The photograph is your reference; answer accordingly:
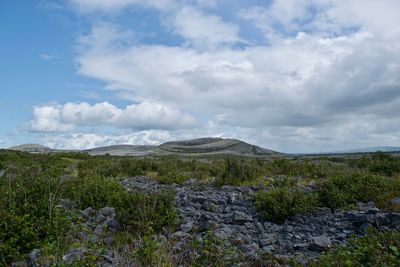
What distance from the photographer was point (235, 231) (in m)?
7.78

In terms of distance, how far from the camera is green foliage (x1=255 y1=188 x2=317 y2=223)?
9219mm

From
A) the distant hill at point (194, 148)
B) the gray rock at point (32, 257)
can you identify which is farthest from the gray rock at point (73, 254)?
the distant hill at point (194, 148)

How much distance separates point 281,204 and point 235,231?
201cm

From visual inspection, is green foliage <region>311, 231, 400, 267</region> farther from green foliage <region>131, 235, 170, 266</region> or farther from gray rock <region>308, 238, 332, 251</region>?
green foliage <region>131, 235, 170, 266</region>

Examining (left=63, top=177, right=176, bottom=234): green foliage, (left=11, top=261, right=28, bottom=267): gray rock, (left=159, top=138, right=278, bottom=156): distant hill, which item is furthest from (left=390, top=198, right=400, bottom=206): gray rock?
(left=159, top=138, right=278, bottom=156): distant hill

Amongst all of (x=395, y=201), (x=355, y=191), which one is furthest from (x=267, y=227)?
(x=395, y=201)

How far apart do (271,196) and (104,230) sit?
4.16m

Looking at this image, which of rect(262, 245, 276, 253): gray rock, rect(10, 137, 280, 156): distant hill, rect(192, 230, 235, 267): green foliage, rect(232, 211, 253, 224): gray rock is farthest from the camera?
rect(10, 137, 280, 156): distant hill

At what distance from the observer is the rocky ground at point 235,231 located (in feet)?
19.5

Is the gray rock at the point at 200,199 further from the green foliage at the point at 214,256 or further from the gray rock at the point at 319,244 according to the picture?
the green foliage at the point at 214,256

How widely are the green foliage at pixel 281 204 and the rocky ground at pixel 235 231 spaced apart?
18 centimetres

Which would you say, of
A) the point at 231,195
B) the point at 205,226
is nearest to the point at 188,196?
the point at 231,195

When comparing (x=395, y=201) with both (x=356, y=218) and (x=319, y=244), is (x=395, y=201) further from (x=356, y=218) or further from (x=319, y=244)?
(x=319, y=244)

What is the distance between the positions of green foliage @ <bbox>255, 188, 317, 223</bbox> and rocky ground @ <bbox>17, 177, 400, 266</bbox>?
7.0 inches
